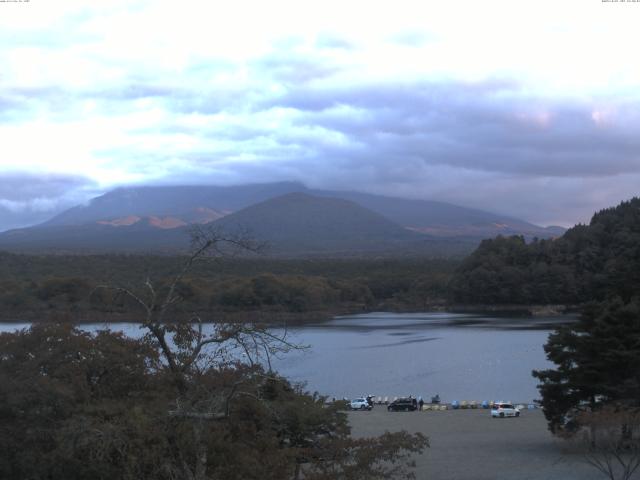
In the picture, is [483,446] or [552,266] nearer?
[483,446]

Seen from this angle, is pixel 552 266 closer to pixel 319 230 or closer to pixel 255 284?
pixel 255 284

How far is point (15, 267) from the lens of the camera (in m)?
72.1

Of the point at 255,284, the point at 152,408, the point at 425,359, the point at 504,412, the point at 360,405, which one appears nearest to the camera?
the point at 152,408

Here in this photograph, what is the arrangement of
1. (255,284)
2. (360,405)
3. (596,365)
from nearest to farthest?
(596,365)
(360,405)
(255,284)

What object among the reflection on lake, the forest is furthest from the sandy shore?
the forest

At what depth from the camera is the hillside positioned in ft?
225

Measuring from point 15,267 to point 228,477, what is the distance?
229 feet

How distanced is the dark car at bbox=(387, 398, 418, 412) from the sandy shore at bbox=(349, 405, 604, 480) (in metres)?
0.33

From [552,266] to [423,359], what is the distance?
1382 inches

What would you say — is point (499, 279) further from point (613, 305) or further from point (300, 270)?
point (613, 305)

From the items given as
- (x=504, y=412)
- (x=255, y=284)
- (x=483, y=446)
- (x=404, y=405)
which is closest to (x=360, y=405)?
(x=404, y=405)

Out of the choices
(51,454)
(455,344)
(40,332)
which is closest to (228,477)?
(51,454)

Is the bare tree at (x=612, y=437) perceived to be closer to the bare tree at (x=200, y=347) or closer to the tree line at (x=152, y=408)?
the tree line at (x=152, y=408)

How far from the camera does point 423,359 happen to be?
39.2m
